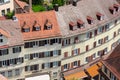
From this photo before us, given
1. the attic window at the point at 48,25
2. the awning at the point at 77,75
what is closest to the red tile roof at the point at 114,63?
the awning at the point at 77,75

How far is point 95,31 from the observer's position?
98250mm

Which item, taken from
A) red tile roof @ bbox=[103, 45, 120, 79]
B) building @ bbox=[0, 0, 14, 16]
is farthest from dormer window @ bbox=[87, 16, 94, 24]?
building @ bbox=[0, 0, 14, 16]

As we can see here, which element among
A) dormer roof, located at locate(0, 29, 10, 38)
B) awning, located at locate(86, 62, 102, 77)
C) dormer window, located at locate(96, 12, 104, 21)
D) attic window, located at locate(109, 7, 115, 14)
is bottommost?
awning, located at locate(86, 62, 102, 77)

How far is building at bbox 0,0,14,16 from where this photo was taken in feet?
346

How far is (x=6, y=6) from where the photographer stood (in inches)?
4205

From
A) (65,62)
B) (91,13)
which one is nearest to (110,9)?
(91,13)

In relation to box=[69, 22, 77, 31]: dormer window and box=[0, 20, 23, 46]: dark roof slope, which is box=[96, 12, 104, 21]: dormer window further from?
box=[0, 20, 23, 46]: dark roof slope

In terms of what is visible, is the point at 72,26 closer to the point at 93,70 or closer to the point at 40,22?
the point at 40,22

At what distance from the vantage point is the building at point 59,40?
3447 inches

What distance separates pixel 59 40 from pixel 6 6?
23.6 metres

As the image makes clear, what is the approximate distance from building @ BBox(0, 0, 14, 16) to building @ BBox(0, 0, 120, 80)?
55.2ft

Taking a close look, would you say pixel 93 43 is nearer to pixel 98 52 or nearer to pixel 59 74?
pixel 98 52

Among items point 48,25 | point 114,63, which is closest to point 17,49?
point 48,25

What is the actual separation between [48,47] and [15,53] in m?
8.22
